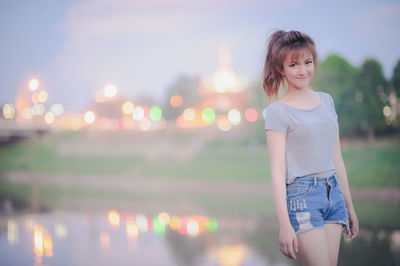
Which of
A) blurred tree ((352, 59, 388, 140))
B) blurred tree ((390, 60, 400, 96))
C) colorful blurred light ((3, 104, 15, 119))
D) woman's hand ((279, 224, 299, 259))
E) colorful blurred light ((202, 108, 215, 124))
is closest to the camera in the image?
woman's hand ((279, 224, 299, 259))

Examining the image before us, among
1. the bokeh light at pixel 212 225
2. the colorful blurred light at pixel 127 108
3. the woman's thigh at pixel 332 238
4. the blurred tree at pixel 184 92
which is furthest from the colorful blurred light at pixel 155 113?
the woman's thigh at pixel 332 238

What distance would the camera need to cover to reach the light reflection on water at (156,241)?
20.1 ft

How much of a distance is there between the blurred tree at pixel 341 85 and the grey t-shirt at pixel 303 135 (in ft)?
54.2

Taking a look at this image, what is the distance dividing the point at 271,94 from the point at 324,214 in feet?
2.11

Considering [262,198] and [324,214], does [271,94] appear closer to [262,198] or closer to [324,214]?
[324,214]

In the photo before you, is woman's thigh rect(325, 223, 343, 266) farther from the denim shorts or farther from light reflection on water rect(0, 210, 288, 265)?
light reflection on water rect(0, 210, 288, 265)

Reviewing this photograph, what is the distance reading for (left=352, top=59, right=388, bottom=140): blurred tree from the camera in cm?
1827

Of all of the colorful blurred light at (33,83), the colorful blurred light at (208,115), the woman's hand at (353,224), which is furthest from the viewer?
the colorful blurred light at (33,83)

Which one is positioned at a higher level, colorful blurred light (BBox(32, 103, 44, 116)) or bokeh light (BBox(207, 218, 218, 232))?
colorful blurred light (BBox(32, 103, 44, 116))

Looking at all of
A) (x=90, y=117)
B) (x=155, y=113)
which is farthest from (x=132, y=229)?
(x=90, y=117)

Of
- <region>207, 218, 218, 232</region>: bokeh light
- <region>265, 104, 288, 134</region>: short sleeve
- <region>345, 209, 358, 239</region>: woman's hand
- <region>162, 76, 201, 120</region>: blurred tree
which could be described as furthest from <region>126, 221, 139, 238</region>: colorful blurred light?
<region>162, 76, 201, 120</region>: blurred tree

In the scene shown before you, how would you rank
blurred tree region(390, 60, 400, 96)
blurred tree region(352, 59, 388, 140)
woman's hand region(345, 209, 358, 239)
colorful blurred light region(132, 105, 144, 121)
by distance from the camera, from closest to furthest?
woman's hand region(345, 209, 358, 239) < blurred tree region(390, 60, 400, 96) < blurred tree region(352, 59, 388, 140) < colorful blurred light region(132, 105, 144, 121)

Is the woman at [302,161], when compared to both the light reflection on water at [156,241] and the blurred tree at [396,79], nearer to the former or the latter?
the light reflection on water at [156,241]

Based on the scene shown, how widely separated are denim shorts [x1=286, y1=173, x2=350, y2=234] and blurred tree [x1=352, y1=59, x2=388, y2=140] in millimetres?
17435
